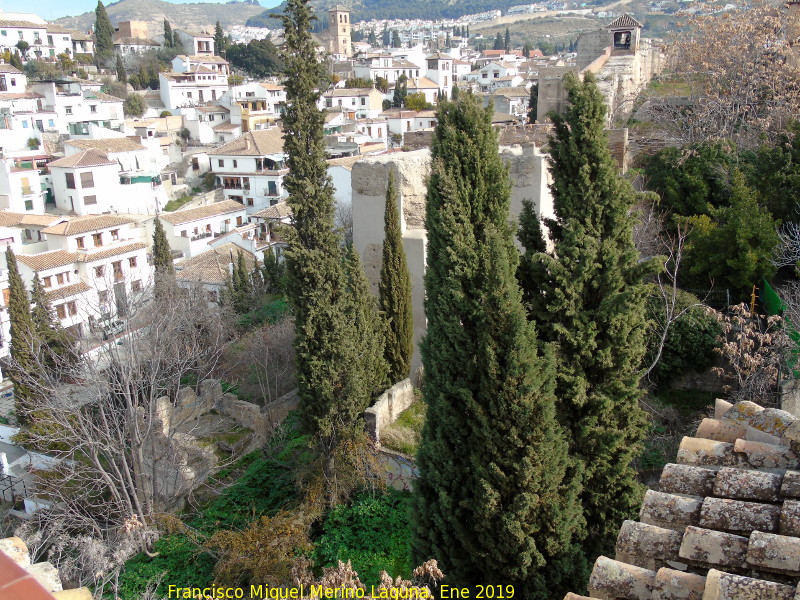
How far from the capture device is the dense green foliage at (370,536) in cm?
942

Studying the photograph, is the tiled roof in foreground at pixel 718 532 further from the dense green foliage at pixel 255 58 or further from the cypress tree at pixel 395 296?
the dense green foliage at pixel 255 58

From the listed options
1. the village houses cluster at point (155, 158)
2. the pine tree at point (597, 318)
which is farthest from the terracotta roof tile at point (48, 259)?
the pine tree at point (597, 318)

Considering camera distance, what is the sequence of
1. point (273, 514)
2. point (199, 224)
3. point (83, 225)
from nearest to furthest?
point (273, 514) < point (83, 225) < point (199, 224)

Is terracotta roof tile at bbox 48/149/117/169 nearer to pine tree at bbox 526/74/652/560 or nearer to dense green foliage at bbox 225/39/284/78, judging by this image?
dense green foliage at bbox 225/39/284/78

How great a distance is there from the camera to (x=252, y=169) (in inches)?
1629

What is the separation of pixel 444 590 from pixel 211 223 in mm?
30500

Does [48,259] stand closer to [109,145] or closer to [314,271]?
[109,145]

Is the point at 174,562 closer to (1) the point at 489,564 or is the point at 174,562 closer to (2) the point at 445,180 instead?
(1) the point at 489,564

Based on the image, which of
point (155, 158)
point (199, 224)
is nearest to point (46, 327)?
point (199, 224)

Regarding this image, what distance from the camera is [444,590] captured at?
644 centimetres

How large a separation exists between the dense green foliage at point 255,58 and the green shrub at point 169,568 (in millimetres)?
64463

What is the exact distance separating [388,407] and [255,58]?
6599 cm

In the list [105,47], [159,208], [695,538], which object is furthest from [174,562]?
[105,47]

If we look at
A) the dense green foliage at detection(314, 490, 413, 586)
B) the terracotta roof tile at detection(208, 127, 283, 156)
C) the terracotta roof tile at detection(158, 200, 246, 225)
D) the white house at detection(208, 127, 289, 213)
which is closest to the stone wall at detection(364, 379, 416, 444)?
the dense green foliage at detection(314, 490, 413, 586)
